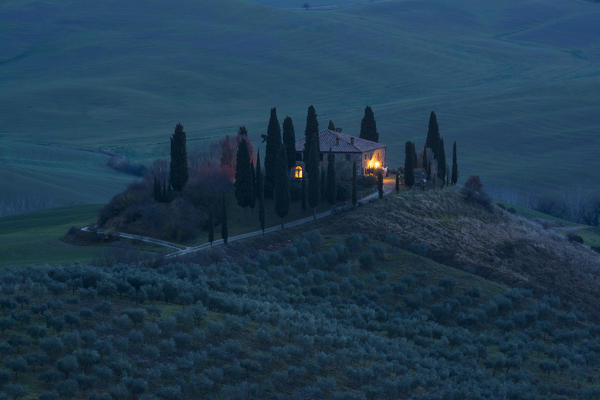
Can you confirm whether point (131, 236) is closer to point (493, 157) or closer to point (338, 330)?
point (338, 330)

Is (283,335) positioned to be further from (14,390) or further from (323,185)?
(323,185)

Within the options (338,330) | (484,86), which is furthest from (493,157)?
(338,330)

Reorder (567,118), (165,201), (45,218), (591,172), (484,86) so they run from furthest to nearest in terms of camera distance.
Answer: (484,86) < (567,118) < (591,172) < (45,218) < (165,201)

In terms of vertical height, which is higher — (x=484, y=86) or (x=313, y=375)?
(x=484, y=86)

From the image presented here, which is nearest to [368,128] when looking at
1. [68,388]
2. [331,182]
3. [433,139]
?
[433,139]

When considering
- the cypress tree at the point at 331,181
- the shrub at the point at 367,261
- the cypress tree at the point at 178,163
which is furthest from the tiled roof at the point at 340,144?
the shrub at the point at 367,261

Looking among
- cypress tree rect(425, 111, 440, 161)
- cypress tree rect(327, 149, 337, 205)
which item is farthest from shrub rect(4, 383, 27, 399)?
cypress tree rect(425, 111, 440, 161)
